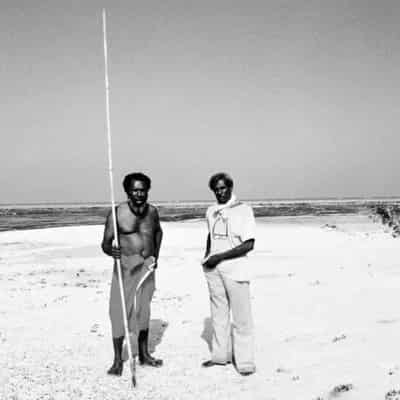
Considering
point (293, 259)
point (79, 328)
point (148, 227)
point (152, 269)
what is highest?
point (148, 227)

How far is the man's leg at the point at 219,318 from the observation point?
6.17 metres

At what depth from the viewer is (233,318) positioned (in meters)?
6.17

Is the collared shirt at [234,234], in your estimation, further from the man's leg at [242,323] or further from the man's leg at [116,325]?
the man's leg at [116,325]

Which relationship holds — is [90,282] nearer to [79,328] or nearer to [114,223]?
[79,328]

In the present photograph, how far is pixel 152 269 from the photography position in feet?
20.1

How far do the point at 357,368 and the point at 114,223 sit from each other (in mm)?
3375

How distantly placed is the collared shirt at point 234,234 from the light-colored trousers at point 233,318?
0.38 feet

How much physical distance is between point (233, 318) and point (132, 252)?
150 cm

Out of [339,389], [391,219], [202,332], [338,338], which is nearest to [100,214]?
[391,219]

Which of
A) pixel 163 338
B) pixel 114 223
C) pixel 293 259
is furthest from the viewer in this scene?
pixel 293 259

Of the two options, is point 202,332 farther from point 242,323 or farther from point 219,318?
point 242,323

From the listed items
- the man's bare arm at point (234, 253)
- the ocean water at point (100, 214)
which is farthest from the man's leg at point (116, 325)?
the ocean water at point (100, 214)

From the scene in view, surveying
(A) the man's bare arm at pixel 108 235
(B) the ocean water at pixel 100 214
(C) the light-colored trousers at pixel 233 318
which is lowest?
(B) the ocean water at pixel 100 214

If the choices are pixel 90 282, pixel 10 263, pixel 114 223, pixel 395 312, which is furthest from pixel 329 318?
pixel 10 263
